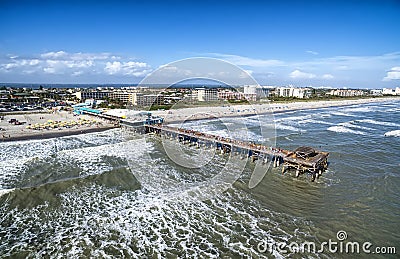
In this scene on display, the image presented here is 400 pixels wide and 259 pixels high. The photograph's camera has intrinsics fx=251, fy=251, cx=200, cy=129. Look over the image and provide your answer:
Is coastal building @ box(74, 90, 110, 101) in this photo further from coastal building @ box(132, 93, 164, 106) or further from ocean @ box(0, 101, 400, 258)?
ocean @ box(0, 101, 400, 258)

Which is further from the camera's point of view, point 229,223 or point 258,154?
point 258,154

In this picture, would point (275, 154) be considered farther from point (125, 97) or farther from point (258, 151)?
point (125, 97)

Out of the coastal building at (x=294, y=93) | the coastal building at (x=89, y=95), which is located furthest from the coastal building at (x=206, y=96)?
the coastal building at (x=294, y=93)

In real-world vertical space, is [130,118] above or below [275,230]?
above

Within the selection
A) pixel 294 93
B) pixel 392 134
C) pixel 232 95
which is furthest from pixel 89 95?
pixel 294 93

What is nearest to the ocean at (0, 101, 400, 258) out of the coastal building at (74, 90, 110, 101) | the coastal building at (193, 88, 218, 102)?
the coastal building at (193, 88, 218, 102)

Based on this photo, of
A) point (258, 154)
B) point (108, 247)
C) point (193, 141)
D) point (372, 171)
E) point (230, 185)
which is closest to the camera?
point (108, 247)

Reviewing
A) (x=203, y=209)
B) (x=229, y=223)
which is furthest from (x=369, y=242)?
(x=203, y=209)

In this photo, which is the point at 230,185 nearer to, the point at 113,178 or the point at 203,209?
the point at 203,209
